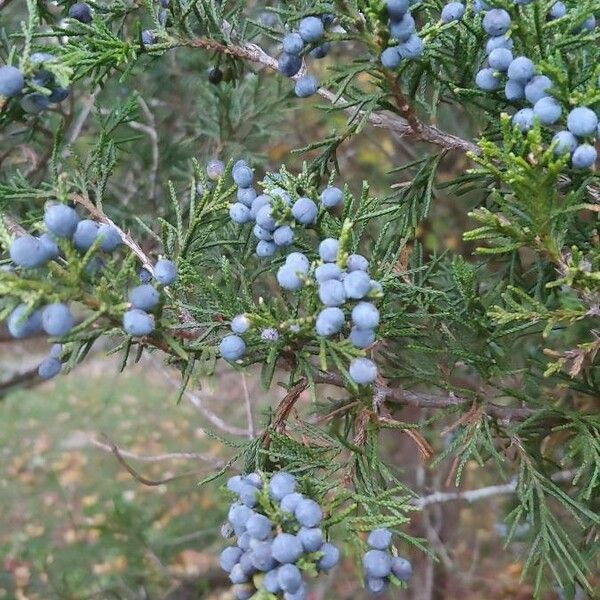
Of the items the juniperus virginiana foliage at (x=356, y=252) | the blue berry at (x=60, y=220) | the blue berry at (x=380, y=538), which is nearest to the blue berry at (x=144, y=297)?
the juniperus virginiana foliage at (x=356, y=252)

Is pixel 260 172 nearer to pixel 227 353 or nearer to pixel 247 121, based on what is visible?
pixel 247 121

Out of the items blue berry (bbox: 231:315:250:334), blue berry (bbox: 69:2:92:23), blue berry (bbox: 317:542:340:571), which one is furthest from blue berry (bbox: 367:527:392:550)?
blue berry (bbox: 69:2:92:23)

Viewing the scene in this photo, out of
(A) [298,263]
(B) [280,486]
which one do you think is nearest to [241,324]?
(A) [298,263]

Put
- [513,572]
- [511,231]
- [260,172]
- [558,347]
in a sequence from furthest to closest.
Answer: [513,572], [260,172], [558,347], [511,231]

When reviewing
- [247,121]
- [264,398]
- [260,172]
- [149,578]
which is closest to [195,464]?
[264,398]

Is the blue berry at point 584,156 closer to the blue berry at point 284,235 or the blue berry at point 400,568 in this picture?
the blue berry at point 284,235
